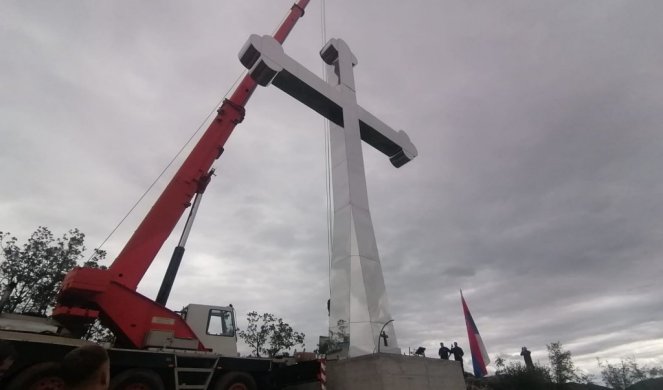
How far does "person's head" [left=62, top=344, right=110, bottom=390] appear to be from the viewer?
2.08 metres

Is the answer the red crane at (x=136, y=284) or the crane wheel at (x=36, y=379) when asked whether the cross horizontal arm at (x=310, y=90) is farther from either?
the crane wheel at (x=36, y=379)

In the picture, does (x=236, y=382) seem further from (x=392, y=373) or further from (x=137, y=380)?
(x=392, y=373)

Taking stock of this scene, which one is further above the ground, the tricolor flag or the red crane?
the red crane

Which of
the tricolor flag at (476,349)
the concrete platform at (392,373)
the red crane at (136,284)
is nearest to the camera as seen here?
the concrete platform at (392,373)

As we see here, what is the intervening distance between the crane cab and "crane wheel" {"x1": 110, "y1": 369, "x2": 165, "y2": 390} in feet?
6.47

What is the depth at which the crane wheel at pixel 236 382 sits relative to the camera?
918 centimetres

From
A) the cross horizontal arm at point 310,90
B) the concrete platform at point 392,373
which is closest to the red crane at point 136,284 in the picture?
the cross horizontal arm at point 310,90

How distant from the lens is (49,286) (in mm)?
21812

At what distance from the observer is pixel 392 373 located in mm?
7875

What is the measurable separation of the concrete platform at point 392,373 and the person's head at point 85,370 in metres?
6.54

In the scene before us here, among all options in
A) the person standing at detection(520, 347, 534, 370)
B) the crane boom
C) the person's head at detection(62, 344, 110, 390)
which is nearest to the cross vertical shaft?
the crane boom

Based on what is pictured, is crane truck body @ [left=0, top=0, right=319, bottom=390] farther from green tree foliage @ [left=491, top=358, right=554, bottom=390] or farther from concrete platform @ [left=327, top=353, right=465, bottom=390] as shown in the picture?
green tree foliage @ [left=491, top=358, right=554, bottom=390]

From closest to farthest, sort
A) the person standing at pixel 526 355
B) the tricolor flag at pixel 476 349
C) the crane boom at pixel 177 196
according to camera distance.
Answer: the crane boom at pixel 177 196 < the tricolor flag at pixel 476 349 < the person standing at pixel 526 355

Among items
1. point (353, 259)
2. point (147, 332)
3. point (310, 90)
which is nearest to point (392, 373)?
point (353, 259)
